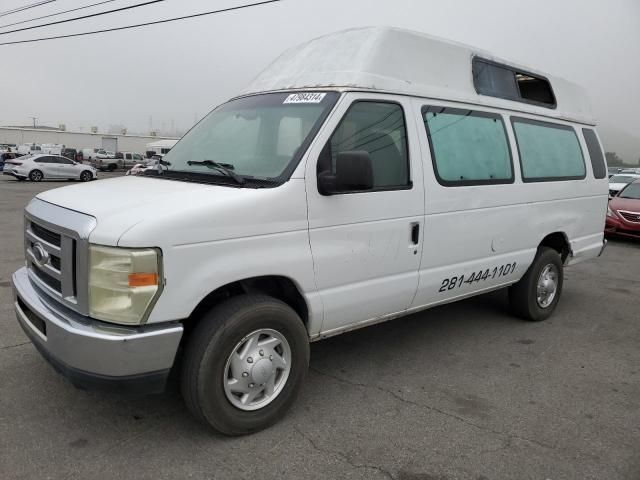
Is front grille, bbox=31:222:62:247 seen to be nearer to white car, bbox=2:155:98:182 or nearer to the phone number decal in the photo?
the phone number decal

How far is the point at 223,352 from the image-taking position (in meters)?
2.86

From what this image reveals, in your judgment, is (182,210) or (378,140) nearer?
(182,210)

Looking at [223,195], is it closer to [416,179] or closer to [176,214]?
[176,214]

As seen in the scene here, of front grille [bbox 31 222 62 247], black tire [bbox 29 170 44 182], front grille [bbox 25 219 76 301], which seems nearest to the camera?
front grille [bbox 25 219 76 301]

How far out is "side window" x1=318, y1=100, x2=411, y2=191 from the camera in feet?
11.0

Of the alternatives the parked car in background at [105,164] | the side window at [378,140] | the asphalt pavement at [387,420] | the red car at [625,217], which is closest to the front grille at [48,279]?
the asphalt pavement at [387,420]

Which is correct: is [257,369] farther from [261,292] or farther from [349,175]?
[349,175]

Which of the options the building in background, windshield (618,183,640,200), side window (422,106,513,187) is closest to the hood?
side window (422,106,513,187)

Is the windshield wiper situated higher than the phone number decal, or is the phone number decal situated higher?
the windshield wiper

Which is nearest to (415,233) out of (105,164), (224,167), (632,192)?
(224,167)

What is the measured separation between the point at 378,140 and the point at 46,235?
2196 mm

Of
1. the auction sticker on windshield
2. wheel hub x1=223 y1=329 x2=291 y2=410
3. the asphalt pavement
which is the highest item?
the auction sticker on windshield

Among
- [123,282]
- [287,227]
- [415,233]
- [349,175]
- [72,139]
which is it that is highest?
[72,139]

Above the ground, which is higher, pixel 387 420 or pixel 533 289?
pixel 533 289
